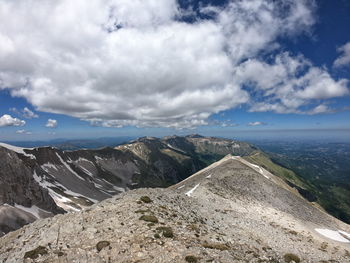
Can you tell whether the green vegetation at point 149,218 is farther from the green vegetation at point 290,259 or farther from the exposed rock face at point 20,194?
the exposed rock face at point 20,194

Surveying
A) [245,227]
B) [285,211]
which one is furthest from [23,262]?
[285,211]

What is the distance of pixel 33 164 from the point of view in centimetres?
16150

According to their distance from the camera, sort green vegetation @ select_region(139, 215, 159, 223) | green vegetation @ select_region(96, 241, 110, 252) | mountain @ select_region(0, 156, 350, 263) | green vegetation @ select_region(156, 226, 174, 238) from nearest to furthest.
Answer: mountain @ select_region(0, 156, 350, 263) < green vegetation @ select_region(96, 241, 110, 252) < green vegetation @ select_region(156, 226, 174, 238) < green vegetation @ select_region(139, 215, 159, 223)

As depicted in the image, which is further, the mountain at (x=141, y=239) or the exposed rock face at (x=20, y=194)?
the exposed rock face at (x=20, y=194)

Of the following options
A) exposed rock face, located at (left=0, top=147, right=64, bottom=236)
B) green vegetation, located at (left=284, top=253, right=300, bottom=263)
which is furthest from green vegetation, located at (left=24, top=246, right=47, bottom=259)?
exposed rock face, located at (left=0, top=147, right=64, bottom=236)

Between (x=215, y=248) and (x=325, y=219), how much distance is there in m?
53.6

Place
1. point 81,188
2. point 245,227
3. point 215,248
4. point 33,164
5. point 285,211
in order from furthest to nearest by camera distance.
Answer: point 81,188
point 33,164
point 285,211
point 245,227
point 215,248

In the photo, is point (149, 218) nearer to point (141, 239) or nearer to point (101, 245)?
point (141, 239)

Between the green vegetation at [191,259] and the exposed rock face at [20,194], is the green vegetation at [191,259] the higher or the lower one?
the higher one

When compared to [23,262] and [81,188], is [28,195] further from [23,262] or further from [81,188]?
[23,262]

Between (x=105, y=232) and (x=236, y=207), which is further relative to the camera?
(x=236, y=207)

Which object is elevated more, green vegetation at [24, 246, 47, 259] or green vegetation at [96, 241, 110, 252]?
green vegetation at [96, 241, 110, 252]

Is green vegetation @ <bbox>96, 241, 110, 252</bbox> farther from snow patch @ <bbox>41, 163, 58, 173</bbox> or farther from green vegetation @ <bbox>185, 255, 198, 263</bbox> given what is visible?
snow patch @ <bbox>41, 163, 58, 173</bbox>

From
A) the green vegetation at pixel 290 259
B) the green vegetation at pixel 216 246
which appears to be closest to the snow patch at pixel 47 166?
the green vegetation at pixel 216 246
